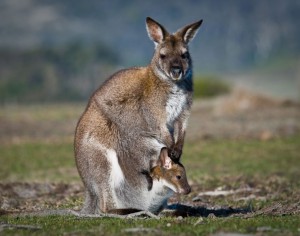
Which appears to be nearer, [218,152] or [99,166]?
[99,166]

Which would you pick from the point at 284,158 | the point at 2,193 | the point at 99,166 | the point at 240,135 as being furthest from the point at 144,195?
the point at 240,135

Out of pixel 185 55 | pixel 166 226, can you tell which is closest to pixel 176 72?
pixel 185 55

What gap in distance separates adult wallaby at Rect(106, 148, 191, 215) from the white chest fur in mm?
552

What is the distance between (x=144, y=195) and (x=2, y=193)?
4615 millimetres

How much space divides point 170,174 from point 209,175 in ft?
23.4

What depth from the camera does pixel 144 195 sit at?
11531 millimetres

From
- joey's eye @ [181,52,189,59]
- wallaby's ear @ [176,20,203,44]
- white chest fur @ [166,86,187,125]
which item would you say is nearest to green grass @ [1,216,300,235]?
white chest fur @ [166,86,187,125]

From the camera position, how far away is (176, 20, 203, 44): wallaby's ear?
464 inches

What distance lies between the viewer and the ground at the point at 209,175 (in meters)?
10.4

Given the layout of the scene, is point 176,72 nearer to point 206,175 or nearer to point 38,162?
point 206,175

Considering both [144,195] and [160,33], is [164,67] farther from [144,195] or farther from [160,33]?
[144,195]

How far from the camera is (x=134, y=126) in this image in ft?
37.9

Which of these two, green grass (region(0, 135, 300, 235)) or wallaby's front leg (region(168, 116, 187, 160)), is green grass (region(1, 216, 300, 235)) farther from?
wallaby's front leg (region(168, 116, 187, 160))

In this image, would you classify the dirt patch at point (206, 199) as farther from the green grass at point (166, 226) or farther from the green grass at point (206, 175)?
the green grass at point (166, 226)
